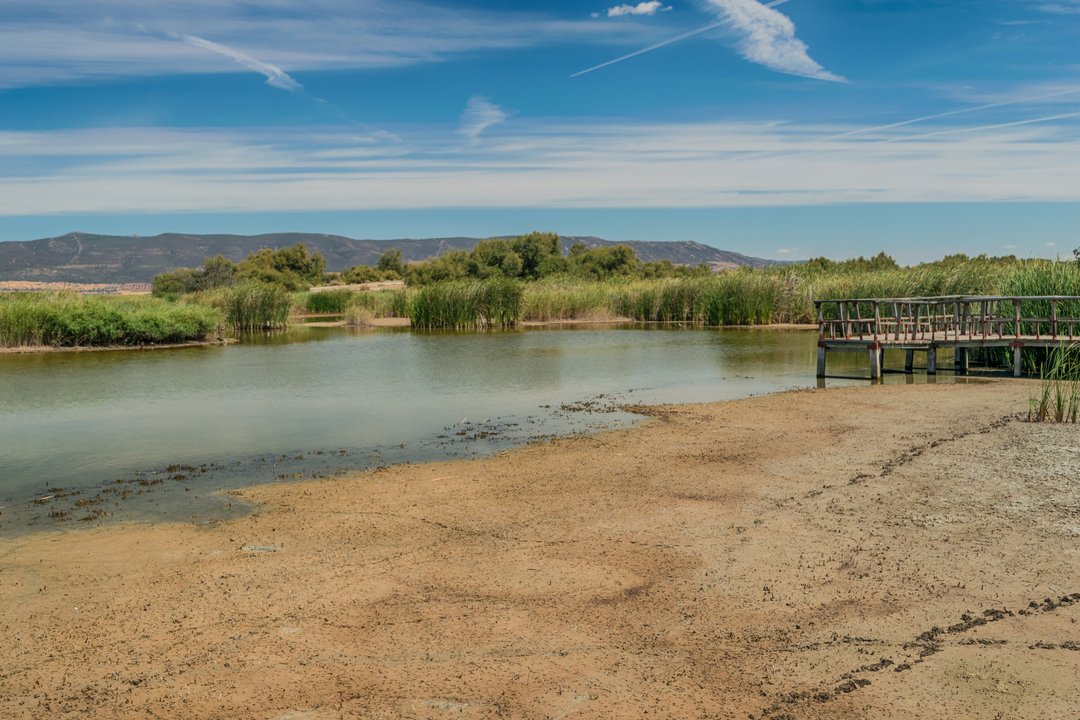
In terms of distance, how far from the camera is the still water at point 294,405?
1285cm

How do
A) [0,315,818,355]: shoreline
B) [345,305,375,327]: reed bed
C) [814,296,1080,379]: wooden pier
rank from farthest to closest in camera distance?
[345,305,375,327]: reed bed < [0,315,818,355]: shoreline < [814,296,1080,379]: wooden pier

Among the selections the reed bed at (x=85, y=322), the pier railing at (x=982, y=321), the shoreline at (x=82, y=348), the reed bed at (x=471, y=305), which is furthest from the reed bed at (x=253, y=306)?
the pier railing at (x=982, y=321)

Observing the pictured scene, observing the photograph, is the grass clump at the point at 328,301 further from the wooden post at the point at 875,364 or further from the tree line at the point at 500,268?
the wooden post at the point at 875,364

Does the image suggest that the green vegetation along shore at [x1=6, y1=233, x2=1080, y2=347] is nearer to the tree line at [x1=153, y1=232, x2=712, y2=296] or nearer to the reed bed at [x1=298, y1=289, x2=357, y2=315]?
the reed bed at [x1=298, y1=289, x2=357, y2=315]

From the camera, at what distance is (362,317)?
6122 centimetres

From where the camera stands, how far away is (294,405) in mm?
20469

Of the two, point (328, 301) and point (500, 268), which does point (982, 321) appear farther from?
point (500, 268)

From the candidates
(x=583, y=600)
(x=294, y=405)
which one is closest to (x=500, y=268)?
(x=294, y=405)

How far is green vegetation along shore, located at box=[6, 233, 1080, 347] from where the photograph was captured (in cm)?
3559

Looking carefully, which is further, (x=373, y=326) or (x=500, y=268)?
(x=500, y=268)

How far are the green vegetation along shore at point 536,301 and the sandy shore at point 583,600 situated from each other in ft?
62.3

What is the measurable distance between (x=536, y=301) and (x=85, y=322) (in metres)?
25.9

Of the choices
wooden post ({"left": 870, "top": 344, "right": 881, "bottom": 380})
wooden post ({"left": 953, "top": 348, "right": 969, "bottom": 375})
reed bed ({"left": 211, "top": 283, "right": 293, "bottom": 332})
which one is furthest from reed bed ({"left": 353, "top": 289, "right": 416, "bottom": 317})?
wooden post ({"left": 870, "top": 344, "right": 881, "bottom": 380})

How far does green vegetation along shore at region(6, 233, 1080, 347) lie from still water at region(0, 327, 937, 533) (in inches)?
130
